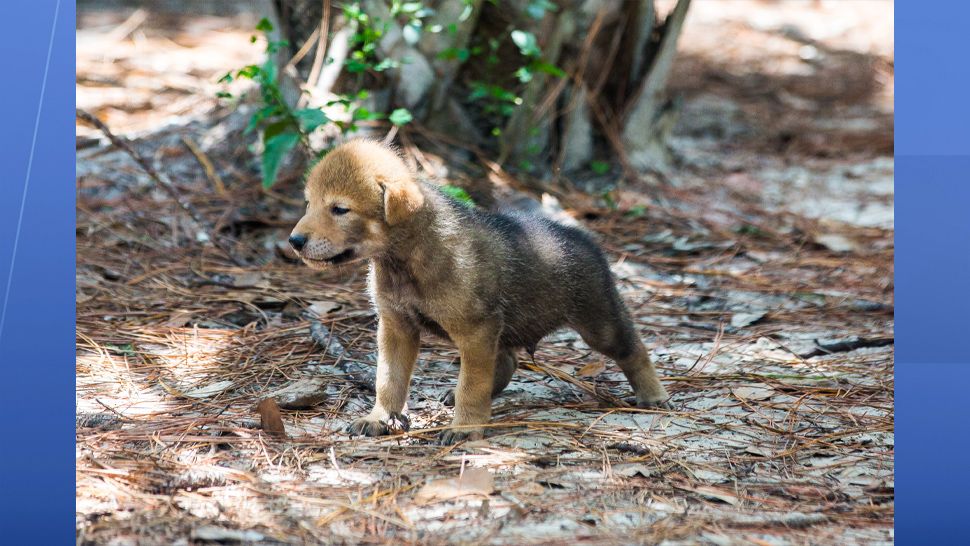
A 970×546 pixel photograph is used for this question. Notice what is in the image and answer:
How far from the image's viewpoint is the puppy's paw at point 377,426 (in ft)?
13.7

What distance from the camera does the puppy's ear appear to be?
161 inches

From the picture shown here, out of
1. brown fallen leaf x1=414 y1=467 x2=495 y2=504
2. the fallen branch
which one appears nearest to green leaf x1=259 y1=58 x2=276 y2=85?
the fallen branch

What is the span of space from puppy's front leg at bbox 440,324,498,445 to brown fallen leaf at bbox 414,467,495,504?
0.55 metres

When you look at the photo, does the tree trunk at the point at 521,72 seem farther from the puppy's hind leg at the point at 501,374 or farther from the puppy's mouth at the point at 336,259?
the puppy's mouth at the point at 336,259

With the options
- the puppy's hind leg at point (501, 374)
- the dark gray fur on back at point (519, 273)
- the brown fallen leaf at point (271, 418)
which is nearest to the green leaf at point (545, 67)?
the dark gray fur on back at point (519, 273)

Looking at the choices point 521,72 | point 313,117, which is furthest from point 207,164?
point 521,72

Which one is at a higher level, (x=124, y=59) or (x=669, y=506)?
(x=669, y=506)

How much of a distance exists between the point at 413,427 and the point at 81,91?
698 centimetres

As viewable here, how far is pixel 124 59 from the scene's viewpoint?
436 inches

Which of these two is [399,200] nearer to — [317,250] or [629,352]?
[317,250]

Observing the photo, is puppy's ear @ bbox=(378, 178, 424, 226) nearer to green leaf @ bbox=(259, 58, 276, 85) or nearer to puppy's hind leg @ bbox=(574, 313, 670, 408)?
puppy's hind leg @ bbox=(574, 313, 670, 408)

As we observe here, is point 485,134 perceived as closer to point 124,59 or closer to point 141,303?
point 141,303
